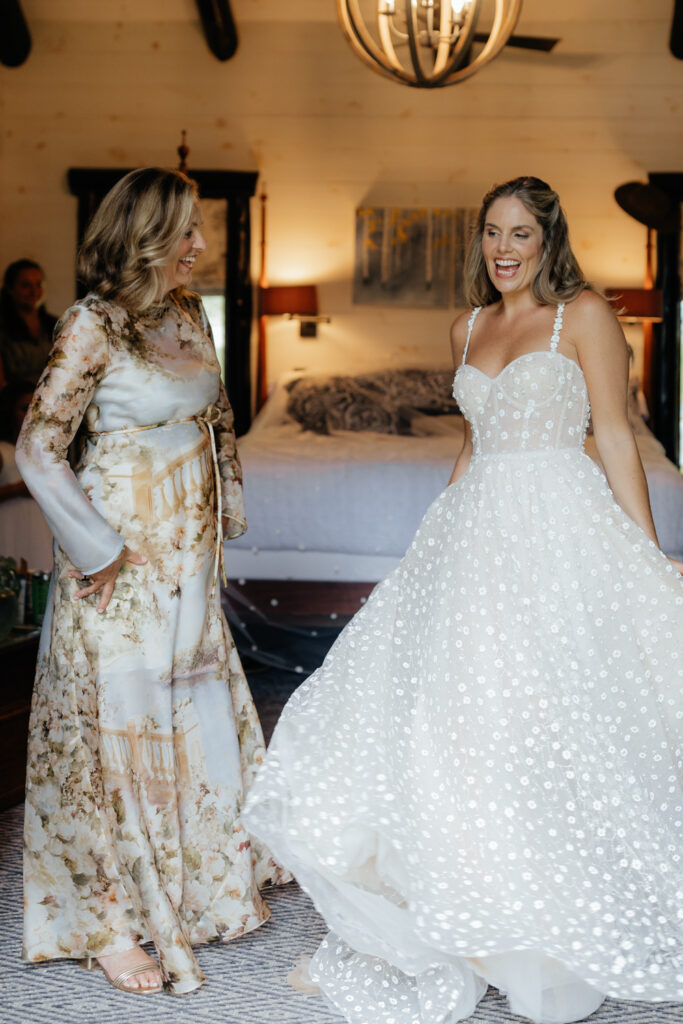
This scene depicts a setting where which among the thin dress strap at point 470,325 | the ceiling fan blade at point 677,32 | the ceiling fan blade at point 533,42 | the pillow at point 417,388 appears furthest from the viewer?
the ceiling fan blade at point 677,32

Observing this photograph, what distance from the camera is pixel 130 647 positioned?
202 centimetres

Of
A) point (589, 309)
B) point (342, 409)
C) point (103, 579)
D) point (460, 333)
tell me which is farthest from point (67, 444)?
point (342, 409)

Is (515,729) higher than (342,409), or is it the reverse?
(342,409)

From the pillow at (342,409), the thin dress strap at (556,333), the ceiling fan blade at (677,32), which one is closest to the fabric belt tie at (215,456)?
the thin dress strap at (556,333)

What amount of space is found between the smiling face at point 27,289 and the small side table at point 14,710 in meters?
3.66

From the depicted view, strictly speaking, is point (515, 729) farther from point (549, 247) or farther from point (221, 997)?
point (549, 247)

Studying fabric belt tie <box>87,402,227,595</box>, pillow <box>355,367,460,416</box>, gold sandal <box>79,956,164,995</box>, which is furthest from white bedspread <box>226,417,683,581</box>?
gold sandal <box>79,956,164,995</box>

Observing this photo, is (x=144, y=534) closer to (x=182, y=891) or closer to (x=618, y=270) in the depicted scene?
(x=182, y=891)

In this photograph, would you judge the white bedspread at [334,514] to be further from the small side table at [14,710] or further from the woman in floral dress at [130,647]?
the woman in floral dress at [130,647]

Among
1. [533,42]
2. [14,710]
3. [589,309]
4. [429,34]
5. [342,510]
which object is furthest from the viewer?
[533,42]

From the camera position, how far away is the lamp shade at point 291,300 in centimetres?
661

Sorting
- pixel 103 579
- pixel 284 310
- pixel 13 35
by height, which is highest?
pixel 13 35

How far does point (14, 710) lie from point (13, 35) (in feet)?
16.6

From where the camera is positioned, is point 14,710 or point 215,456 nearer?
point 215,456
